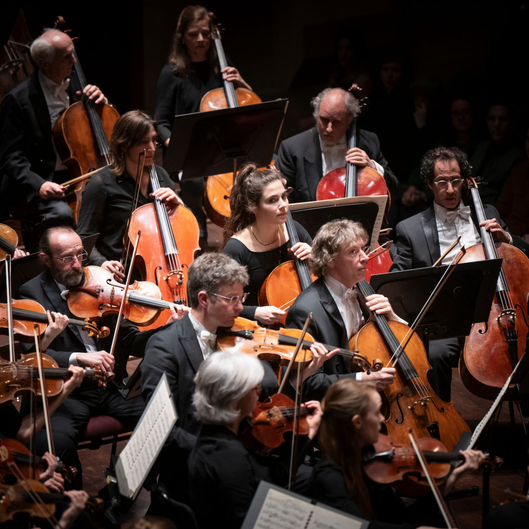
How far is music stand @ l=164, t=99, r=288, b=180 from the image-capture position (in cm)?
343

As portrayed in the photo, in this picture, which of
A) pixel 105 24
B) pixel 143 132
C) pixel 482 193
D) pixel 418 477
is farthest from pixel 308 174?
pixel 105 24

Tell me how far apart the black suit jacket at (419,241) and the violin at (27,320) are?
5.28 feet

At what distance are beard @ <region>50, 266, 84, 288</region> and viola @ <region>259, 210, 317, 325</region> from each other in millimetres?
799

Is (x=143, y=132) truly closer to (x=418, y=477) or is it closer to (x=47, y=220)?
(x=47, y=220)

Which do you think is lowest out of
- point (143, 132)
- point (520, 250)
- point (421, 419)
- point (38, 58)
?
point (421, 419)

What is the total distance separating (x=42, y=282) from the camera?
2.88 meters

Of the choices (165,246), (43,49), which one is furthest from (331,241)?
(43,49)

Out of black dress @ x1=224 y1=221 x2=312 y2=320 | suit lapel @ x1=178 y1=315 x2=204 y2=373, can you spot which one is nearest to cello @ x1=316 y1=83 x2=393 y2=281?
black dress @ x1=224 y1=221 x2=312 y2=320

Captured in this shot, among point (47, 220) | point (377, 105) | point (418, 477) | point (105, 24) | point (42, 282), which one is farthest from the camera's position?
point (105, 24)

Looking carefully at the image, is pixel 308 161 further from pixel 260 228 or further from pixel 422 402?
pixel 422 402

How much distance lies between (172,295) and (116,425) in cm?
66

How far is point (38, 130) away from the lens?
394 centimetres

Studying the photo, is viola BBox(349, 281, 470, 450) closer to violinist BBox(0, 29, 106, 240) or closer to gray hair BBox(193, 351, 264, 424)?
gray hair BBox(193, 351, 264, 424)

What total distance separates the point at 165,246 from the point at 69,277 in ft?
1.78
